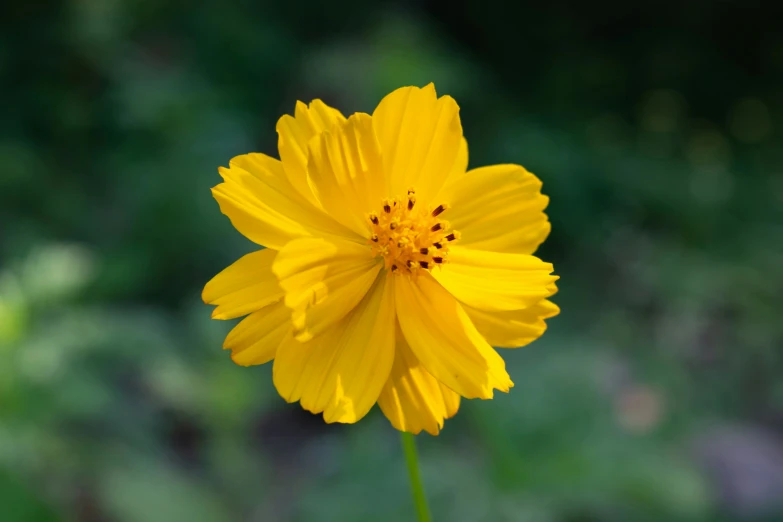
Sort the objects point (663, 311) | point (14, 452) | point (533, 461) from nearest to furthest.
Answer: point (14, 452)
point (533, 461)
point (663, 311)

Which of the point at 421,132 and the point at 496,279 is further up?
the point at 421,132

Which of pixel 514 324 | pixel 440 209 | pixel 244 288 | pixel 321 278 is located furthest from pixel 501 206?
pixel 244 288

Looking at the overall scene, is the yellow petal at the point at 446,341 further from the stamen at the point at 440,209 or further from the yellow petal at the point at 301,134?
the yellow petal at the point at 301,134

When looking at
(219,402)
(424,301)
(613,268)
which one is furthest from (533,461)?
(613,268)

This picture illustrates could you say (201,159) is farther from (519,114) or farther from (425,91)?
(425,91)

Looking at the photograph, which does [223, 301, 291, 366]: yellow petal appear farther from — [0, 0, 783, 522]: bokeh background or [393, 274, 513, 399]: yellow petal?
[0, 0, 783, 522]: bokeh background

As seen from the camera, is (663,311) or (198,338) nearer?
(198,338)

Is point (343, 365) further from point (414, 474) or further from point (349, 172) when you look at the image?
point (349, 172)
